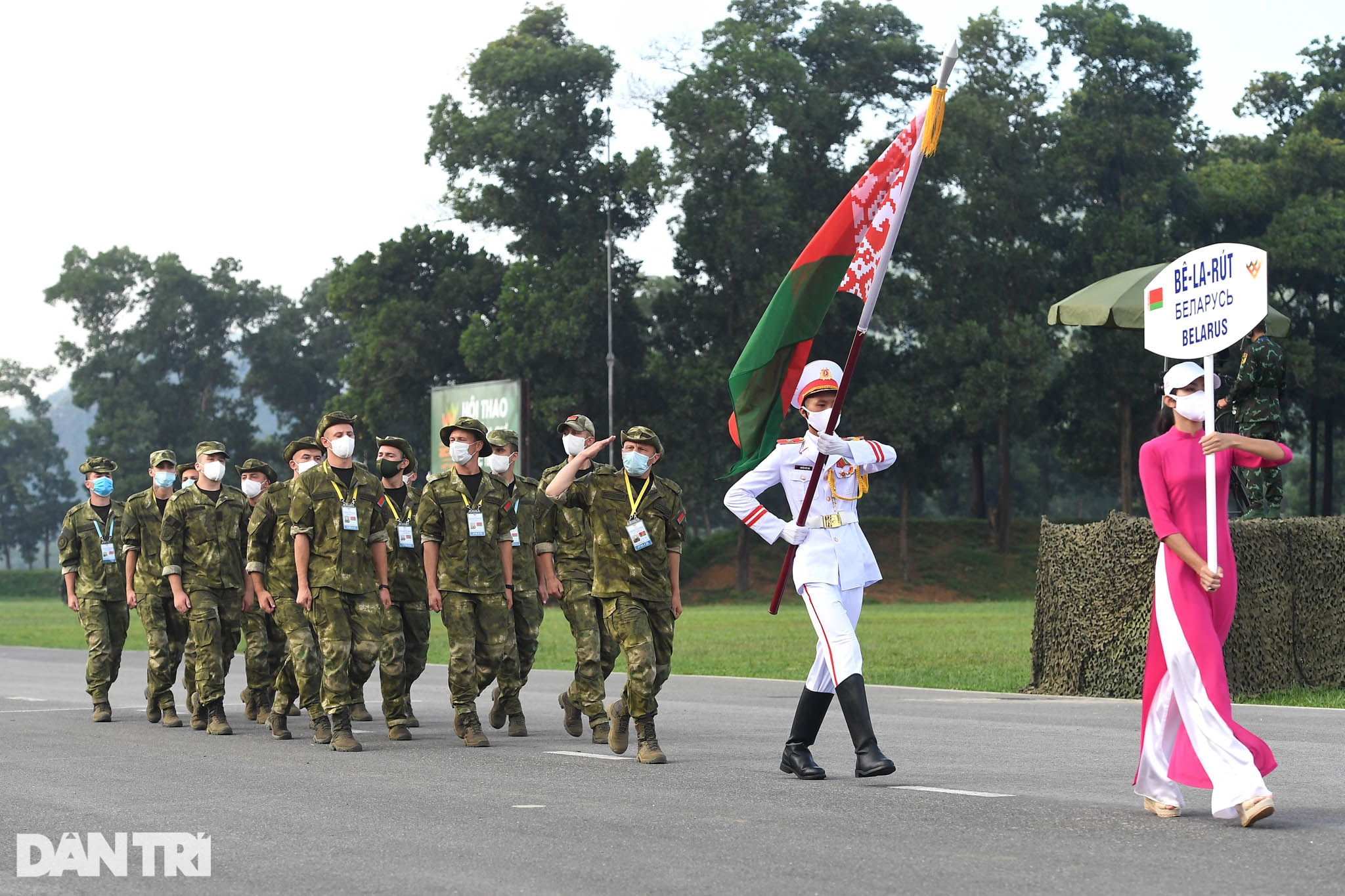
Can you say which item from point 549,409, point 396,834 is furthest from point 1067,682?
point 549,409

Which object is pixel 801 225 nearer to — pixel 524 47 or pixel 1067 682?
pixel 524 47

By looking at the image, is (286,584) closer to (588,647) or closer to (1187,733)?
(588,647)

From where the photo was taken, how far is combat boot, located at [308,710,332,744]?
1196 cm

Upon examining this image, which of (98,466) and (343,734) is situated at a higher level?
(98,466)

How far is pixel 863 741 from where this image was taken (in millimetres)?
9039

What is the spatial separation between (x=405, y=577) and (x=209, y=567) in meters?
1.65

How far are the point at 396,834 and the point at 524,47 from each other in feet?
178

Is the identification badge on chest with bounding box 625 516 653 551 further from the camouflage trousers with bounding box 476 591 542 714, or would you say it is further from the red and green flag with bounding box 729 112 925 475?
the camouflage trousers with bounding box 476 591 542 714

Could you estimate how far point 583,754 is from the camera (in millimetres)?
11125

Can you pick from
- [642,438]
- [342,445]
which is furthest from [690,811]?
[342,445]

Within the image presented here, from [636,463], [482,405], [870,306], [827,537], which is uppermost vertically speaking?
[482,405]

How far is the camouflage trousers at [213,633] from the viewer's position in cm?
1325

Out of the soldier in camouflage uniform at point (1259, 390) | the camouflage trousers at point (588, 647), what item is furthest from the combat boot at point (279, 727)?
the soldier in camouflage uniform at point (1259, 390)

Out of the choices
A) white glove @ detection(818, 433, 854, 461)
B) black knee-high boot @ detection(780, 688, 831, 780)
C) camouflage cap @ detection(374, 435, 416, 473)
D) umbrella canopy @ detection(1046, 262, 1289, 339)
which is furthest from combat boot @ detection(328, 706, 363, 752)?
umbrella canopy @ detection(1046, 262, 1289, 339)
